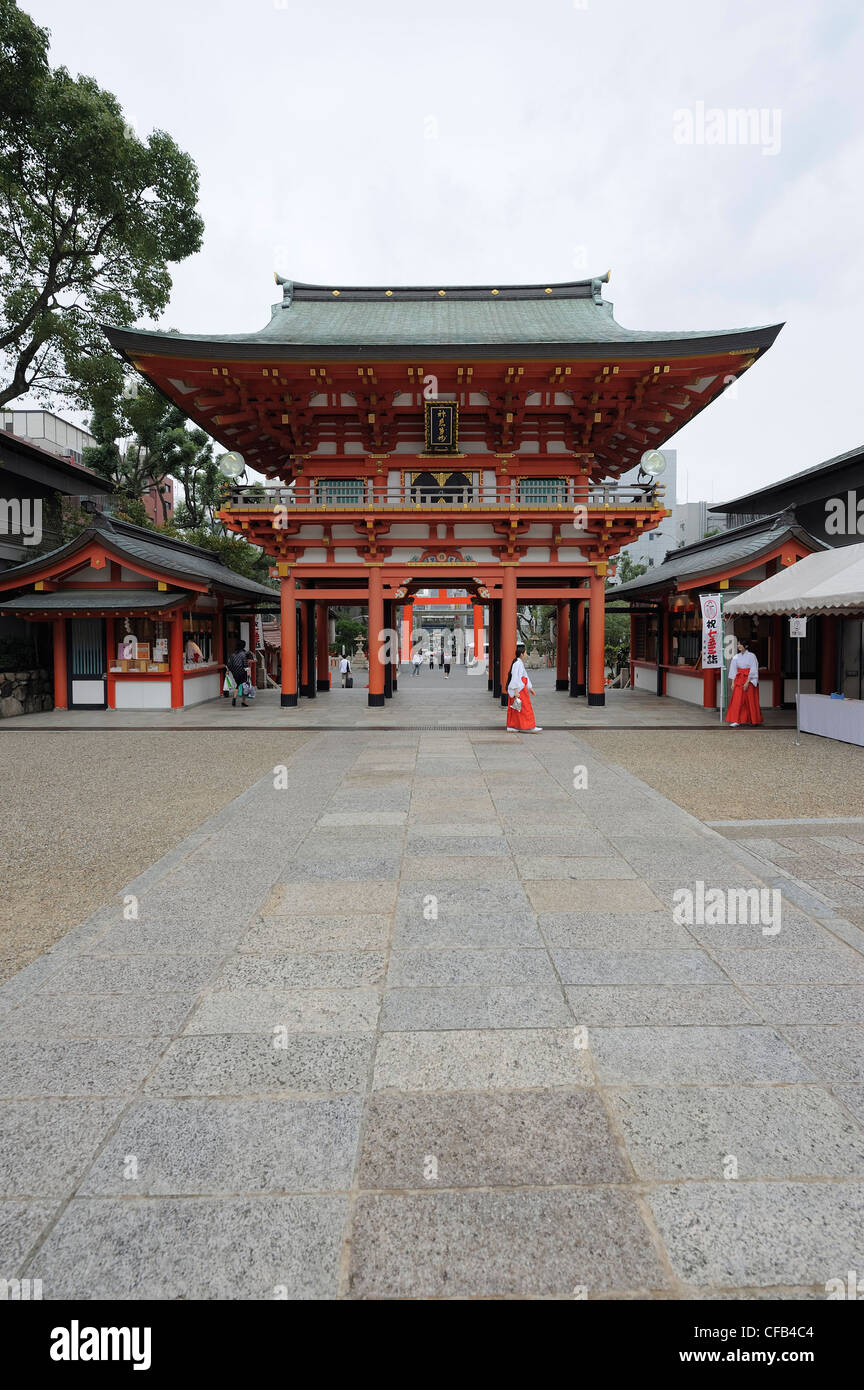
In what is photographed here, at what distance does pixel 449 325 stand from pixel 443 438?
16.9 ft

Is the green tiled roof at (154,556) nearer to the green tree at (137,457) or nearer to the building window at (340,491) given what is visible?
the building window at (340,491)

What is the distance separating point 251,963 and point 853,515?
25.6 metres

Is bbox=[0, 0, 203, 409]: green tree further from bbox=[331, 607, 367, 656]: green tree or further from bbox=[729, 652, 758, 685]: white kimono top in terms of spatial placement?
bbox=[331, 607, 367, 656]: green tree

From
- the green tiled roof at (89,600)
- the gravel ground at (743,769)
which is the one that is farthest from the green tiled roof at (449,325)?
the gravel ground at (743,769)

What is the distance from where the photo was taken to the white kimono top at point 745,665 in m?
15.5

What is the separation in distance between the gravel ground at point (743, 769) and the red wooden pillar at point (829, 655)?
11.9 ft

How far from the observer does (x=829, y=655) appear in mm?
17266

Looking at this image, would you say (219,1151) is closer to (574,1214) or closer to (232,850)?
(574,1214)

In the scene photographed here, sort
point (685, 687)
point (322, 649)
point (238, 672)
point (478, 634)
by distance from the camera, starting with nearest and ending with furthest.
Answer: point (238, 672) → point (685, 687) → point (322, 649) → point (478, 634)

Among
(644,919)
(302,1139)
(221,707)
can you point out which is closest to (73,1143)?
(302,1139)

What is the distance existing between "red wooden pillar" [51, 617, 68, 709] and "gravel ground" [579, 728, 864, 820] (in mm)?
13826

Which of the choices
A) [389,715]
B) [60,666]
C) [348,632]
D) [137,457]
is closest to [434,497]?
[389,715]

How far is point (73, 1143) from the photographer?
105 inches

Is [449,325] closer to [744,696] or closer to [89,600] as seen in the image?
[89,600]
